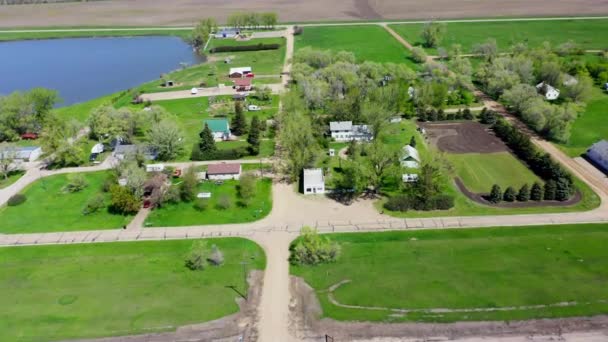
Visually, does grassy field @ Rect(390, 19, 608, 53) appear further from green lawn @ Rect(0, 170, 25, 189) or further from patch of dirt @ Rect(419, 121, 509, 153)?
green lawn @ Rect(0, 170, 25, 189)

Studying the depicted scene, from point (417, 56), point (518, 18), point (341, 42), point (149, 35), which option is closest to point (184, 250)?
point (417, 56)

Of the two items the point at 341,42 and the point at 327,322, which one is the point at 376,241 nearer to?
the point at 327,322

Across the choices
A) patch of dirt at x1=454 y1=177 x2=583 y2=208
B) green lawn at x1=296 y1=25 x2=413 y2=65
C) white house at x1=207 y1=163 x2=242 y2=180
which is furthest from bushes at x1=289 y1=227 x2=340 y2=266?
green lawn at x1=296 y1=25 x2=413 y2=65

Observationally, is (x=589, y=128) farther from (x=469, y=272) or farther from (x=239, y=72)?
(x=239, y=72)

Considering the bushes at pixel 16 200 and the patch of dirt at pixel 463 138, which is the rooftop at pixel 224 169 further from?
the patch of dirt at pixel 463 138

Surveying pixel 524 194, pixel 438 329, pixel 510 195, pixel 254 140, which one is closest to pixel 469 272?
pixel 438 329
